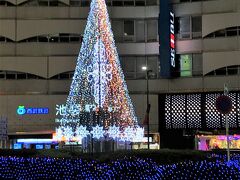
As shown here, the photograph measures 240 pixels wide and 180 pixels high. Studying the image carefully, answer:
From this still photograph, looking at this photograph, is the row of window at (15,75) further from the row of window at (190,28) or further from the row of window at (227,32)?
the row of window at (227,32)

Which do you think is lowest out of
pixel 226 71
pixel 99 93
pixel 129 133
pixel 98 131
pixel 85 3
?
pixel 129 133

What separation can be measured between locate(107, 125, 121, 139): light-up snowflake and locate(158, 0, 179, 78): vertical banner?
2190 cm

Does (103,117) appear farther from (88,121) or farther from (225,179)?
(225,179)

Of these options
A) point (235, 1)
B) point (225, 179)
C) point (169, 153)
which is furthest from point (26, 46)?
point (225, 179)

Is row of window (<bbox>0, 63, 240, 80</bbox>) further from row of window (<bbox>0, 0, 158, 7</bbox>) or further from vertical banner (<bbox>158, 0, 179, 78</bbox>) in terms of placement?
row of window (<bbox>0, 0, 158, 7</bbox>)

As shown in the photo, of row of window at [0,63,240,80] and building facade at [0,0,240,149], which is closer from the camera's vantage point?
building facade at [0,0,240,149]

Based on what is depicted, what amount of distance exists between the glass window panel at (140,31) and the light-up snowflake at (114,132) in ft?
82.5

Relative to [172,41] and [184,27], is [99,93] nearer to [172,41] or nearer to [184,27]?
[172,41]

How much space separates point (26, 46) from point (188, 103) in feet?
55.0

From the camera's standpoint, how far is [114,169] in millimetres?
13398

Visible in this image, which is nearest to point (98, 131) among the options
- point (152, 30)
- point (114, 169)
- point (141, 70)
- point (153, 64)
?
point (114, 169)

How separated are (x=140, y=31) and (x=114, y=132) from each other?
2598 centimetres

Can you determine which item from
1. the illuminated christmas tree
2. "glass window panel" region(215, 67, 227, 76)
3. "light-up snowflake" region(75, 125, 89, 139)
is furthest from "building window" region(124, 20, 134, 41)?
"light-up snowflake" region(75, 125, 89, 139)

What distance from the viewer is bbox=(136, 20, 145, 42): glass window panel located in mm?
56938
